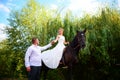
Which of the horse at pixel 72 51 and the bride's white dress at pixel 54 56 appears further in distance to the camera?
the bride's white dress at pixel 54 56

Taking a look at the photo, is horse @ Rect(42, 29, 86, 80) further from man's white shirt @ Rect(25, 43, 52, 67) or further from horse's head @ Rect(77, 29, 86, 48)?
man's white shirt @ Rect(25, 43, 52, 67)

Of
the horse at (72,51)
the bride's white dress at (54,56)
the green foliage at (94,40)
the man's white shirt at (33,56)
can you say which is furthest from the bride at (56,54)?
the green foliage at (94,40)

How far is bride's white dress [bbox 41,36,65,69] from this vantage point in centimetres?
1122

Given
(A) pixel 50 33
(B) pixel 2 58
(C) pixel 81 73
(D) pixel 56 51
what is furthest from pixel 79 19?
(B) pixel 2 58

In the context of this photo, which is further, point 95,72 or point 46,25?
point 46,25

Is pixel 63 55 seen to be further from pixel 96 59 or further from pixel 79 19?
pixel 79 19

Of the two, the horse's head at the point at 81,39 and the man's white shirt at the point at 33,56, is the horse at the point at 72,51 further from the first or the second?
the man's white shirt at the point at 33,56

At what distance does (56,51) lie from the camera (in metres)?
11.4

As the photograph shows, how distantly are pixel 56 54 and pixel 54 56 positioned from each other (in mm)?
130

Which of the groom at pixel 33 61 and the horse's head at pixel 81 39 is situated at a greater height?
the horse's head at pixel 81 39

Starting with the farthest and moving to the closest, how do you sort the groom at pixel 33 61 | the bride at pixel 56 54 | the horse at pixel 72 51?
the bride at pixel 56 54 < the horse at pixel 72 51 < the groom at pixel 33 61

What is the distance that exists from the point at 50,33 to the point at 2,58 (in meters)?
19.3

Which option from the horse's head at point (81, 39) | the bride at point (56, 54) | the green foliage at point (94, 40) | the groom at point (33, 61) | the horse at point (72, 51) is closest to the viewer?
the groom at point (33, 61)

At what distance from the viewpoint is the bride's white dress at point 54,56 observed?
36.8 feet
